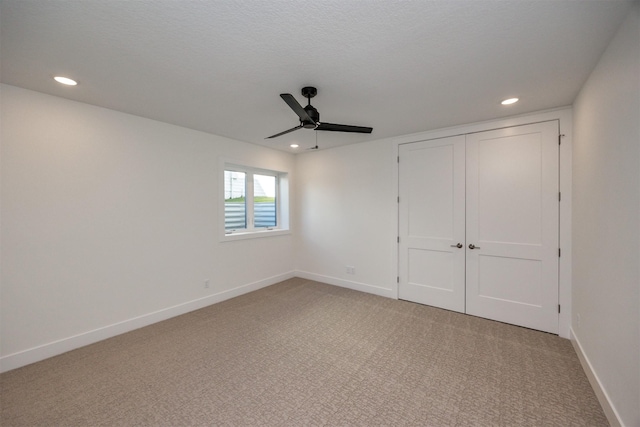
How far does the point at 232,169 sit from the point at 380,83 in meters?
2.80

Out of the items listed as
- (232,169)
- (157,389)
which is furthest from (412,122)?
(157,389)

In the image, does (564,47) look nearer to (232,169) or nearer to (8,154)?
(232,169)

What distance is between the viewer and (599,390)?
179cm

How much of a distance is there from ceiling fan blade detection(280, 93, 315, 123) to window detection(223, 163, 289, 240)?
7.64 feet

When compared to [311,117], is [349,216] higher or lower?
lower

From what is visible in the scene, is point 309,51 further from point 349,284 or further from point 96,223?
point 349,284

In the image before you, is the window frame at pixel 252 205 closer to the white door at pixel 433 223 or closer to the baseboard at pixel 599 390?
the white door at pixel 433 223

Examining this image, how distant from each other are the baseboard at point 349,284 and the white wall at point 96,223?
1.59 meters

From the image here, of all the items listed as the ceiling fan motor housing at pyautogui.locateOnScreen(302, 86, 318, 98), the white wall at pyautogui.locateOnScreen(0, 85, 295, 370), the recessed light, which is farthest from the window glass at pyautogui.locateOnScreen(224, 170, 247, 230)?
the ceiling fan motor housing at pyautogui.locateOnScreen(302, 86, 318, 98)

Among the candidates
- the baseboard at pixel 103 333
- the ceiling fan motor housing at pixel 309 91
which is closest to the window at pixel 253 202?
the baseboard at pixel 103 333

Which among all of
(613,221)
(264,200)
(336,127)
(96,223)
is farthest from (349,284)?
(96,223)

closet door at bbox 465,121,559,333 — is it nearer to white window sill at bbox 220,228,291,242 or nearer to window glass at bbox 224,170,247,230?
white window sill at bbox 220,228,291,242

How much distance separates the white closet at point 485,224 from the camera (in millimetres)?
2836

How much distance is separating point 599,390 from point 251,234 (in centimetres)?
408
